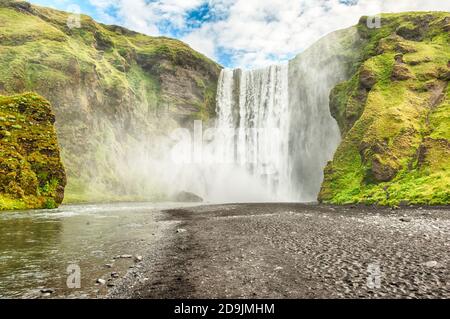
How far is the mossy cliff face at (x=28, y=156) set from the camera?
4366cm

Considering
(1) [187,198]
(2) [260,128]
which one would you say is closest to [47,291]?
(1) [187,198]

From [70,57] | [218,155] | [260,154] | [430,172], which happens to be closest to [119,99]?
A: [70,57]

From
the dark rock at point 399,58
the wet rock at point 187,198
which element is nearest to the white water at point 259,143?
the wet rock at point 187,198

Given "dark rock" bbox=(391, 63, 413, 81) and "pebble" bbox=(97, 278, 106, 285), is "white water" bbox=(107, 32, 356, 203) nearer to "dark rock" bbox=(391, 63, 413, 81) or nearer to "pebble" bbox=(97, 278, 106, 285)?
"dark rock" bbox=(391, 63, 413, 81)

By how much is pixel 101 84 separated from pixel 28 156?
184ft

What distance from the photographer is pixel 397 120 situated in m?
51.4

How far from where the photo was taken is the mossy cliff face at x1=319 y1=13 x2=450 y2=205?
4150 cm

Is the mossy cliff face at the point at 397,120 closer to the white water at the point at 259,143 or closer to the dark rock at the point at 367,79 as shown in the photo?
the dark rock at the point at 367,79

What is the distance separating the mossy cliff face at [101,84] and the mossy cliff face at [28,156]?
23137 mm

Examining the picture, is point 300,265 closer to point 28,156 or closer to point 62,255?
point 62,255

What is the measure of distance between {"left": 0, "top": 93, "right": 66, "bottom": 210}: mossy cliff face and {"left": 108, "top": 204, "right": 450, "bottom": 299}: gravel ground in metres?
33.8

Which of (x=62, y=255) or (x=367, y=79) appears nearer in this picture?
(x=62, y=255)

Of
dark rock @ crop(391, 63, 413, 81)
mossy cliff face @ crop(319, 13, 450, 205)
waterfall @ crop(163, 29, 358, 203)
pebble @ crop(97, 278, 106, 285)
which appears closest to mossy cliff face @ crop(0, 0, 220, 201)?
waterfall @ crop(163, 29, 358, 203)
